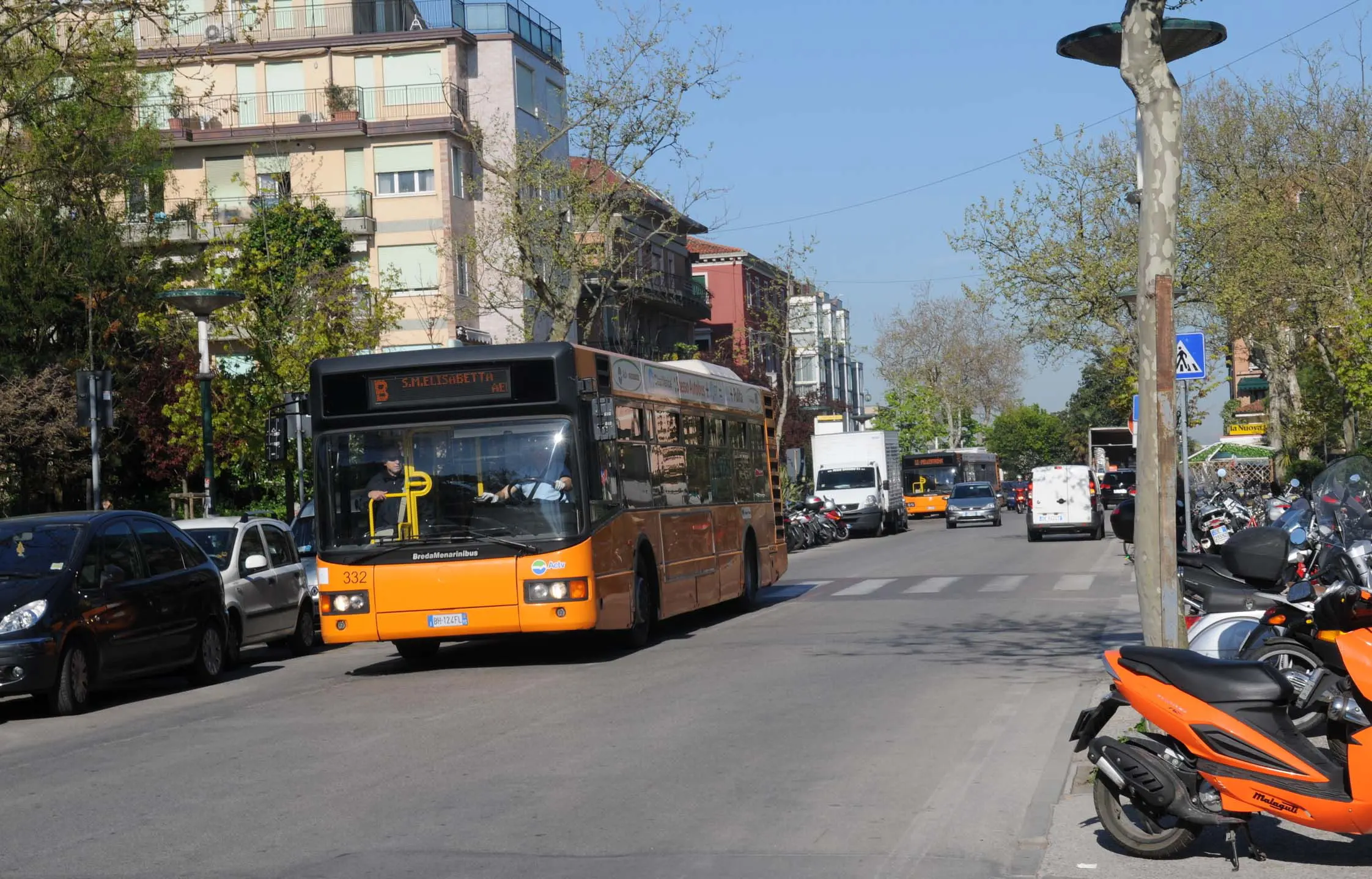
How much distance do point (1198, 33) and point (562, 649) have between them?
10047 millimetres

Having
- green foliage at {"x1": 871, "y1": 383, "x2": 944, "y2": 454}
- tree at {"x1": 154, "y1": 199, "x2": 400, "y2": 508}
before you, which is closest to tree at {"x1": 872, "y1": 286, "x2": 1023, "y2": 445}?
green foliage at {"x1": 871, "y1": 383, "x2": 944, "y2": 454}

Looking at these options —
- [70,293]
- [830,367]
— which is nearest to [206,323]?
[70,293]

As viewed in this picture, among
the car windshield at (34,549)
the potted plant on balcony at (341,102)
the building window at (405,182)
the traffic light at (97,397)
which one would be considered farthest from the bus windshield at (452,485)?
the potted plant on balcony at (341,102)

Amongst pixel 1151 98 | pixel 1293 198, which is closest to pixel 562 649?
pixel 1151 98

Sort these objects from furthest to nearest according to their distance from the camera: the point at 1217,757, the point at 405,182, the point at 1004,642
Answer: the point at 405,182 → the point at 1004,642 → the point at 1217,757

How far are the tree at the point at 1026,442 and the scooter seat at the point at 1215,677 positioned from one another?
11700 cm

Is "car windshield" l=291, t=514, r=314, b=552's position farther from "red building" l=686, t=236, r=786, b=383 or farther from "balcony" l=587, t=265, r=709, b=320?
"red building" l=686, t=236, r=786, b=383

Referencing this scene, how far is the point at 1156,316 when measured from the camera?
882cm

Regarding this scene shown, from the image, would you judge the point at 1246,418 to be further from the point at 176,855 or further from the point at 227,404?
the point at 176,855

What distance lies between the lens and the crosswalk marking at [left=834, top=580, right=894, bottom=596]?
24.3 metres

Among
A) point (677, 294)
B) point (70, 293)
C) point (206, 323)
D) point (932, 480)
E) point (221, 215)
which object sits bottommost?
point (932, 480)

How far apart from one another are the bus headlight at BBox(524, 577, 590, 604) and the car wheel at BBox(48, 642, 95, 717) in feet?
12.0

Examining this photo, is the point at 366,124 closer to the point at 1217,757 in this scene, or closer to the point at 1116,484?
the point at 1116,484

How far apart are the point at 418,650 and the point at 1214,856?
36.3 ft
